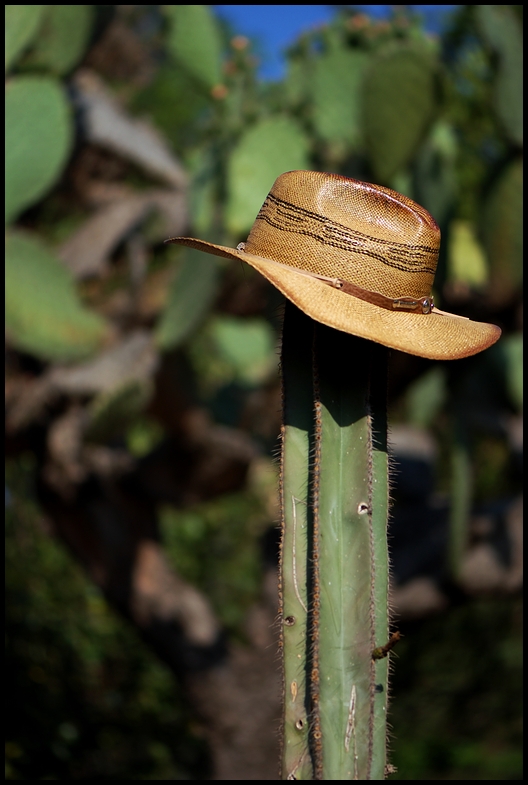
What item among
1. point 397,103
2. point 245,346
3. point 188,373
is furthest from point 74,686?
point 397,103

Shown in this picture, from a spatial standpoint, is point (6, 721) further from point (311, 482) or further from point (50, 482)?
point (311, 482)

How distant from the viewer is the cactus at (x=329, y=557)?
1058mm

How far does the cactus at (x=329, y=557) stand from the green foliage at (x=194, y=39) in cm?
246

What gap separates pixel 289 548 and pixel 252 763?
3075 millimetres

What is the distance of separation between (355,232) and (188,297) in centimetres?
197

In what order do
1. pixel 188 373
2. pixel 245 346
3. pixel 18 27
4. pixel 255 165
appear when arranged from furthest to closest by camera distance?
pixel 245 346 → pixel 188 373 → pixel 255 165 → pixel 18 27

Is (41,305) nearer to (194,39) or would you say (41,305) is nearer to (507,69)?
(194,39)

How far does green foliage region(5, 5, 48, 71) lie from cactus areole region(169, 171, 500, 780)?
181 centimetres

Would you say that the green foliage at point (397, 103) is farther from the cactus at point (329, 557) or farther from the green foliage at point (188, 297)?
the cactus at point (329, 557)

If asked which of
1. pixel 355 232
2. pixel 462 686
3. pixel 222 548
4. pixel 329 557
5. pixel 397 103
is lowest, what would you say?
pixel 462 686

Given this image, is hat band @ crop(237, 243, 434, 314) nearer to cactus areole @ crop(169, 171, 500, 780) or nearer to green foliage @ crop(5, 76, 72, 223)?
cactus areole @ crop(169, 171, 500, 780)

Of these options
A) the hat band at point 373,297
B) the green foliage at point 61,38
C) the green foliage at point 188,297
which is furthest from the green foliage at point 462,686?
the hat band at point 373,297

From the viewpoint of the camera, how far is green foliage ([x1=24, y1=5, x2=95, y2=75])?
2859mm

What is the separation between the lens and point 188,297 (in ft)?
9.75
